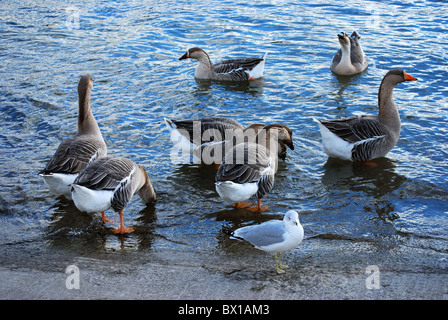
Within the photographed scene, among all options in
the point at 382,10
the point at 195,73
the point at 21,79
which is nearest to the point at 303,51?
the point at 195,73

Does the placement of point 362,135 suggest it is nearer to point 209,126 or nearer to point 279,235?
point 209,126

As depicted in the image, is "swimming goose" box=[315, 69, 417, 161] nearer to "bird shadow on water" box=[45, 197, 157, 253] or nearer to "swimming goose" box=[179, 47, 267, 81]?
"bird shadow on water" box=[45, 197, 157, 253]

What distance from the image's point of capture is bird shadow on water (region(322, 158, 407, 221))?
7.36 m

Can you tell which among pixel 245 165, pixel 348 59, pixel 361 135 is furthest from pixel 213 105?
pixel 245 165

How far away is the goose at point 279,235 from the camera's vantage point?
17.4 ft

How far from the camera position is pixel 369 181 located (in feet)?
27.2

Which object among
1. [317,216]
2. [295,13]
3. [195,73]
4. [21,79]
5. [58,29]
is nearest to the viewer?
[317,216]

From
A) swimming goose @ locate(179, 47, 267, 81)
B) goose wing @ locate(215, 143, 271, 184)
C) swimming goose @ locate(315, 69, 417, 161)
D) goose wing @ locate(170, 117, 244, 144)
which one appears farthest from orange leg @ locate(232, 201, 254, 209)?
swimming goose @ locate(179, 47, 267, 81)

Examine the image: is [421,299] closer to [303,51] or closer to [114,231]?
[114,231]

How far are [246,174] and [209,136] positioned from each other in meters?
1.96

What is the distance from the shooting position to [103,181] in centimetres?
A: 654

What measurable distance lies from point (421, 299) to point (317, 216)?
2.36m

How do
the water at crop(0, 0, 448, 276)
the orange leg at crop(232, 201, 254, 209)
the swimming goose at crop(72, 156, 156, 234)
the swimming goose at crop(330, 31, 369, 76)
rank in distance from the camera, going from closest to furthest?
the swimming goose at crop(72, 156, 156, 234) < the water at crop(0, 0, 448, 276) < the orange leg at crop(232, 201, 254, 209) < the swimming goose at crop(330, 31, 369, 76)

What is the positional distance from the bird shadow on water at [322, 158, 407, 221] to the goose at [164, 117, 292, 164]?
98cm
